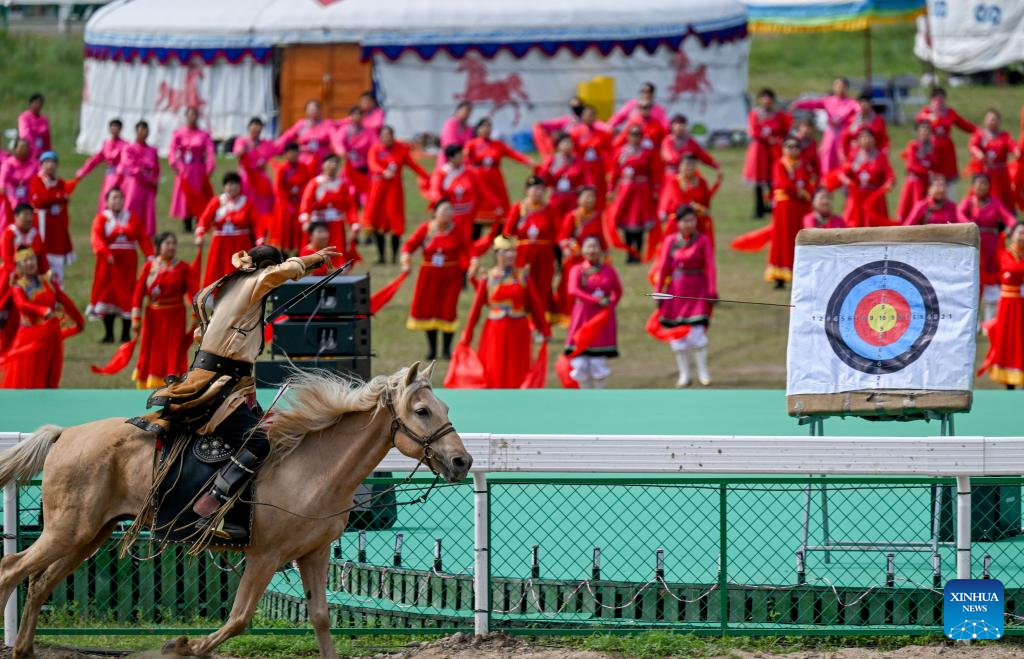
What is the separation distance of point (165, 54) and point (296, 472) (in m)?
20.9

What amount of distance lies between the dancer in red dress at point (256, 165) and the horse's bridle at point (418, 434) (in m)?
12.7

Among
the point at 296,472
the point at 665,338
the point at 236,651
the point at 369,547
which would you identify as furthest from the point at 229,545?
the point at 665,338

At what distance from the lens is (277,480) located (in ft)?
23.0

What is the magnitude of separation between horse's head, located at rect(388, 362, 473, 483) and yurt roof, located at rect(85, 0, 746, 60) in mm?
19772

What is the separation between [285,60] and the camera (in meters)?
26.9

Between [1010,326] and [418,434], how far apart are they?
7.39 m

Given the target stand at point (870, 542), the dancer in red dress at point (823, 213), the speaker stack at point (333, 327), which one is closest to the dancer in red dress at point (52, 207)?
the dancer in red dress at point (823, 213)

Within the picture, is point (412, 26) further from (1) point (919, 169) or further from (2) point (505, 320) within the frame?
(2) point (505, 320)

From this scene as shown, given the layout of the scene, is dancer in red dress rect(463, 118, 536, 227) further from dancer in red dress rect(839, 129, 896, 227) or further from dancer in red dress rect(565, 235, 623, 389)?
dancer in red dress rect(565, 235, 623, 389)

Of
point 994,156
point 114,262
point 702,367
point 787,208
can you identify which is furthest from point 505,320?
point 994,156

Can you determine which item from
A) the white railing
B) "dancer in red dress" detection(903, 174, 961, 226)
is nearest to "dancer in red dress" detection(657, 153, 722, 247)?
"dancer in red dress" detection(903, 174, 961, 226)

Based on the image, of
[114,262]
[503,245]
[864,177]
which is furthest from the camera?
[864,177]

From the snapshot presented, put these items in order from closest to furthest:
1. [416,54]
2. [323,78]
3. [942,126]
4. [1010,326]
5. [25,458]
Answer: [25,458], [1010,326], [942,126], [416,54], [323,78]

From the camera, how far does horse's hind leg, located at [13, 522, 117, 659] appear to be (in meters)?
7.16
